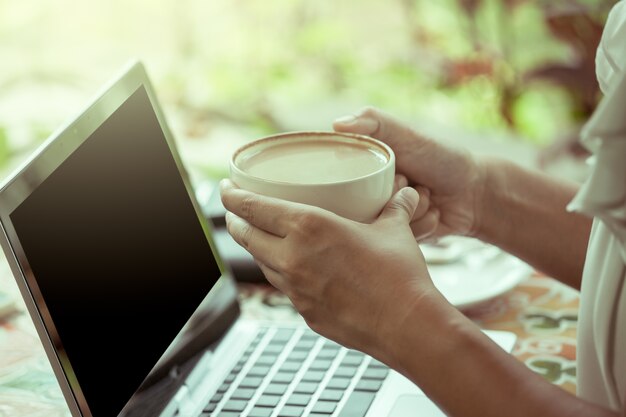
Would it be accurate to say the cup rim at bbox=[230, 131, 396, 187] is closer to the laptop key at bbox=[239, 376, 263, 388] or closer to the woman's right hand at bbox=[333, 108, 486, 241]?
the woman's right hand at bbox=[333, 108, 486, 241]

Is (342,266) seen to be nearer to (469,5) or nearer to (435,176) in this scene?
(435,176)

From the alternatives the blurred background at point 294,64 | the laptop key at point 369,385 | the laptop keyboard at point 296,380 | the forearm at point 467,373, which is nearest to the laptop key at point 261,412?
the laptop keyboard at point 296,380

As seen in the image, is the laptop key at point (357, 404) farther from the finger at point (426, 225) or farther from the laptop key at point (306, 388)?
the finger at point (426, 225)

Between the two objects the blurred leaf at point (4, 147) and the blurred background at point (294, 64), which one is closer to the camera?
the blurred leaf at point (4, 147)

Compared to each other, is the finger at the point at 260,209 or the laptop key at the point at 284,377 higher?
the finger at the point at 260,209

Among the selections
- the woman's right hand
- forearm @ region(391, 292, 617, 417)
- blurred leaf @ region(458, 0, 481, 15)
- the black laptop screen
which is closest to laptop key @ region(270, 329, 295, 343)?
the black laptop screen

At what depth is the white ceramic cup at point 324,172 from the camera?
0.72 m

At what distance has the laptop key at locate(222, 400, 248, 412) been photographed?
2.85 feet

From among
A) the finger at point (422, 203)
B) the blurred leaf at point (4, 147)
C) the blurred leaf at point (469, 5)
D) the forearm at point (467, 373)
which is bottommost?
the blurred leaf at point (469, 5)

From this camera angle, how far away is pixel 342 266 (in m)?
0.70

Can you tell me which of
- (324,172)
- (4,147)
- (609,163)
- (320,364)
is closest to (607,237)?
(609,163)

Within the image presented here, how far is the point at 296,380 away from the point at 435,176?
1.03ft

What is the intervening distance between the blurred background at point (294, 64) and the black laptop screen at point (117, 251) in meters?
2.31

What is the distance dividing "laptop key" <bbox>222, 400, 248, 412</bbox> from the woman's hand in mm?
176
